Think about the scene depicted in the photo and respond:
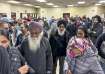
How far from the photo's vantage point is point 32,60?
359cm

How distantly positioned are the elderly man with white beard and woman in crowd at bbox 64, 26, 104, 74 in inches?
14.1

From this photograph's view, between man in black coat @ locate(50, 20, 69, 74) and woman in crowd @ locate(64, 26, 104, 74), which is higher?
woman in crowd @ locate(64, 26, 104, 74)

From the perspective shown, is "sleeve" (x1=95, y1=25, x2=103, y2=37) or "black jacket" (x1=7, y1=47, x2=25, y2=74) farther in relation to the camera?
"sleeve" (x1=95, y1=25, x2=103, y2=37)

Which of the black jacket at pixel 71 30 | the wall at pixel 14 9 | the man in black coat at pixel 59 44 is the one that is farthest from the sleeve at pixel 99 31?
the wall at pixel 14 9

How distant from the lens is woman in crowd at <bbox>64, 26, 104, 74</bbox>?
339cm

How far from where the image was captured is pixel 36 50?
3.61 meters

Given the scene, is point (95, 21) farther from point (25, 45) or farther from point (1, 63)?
point (1, 63)

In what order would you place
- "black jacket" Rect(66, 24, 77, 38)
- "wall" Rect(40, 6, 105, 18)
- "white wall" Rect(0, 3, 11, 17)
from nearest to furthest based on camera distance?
"black jacket" Rect(66, 24, 77, 38)
"white wall" Rect(0, 3, 11, 17)
"wall" Rect(40, 6, 105, 18)

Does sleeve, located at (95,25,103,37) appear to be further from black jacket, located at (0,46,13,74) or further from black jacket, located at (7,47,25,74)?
black jacket, located at (0,46,13,74)

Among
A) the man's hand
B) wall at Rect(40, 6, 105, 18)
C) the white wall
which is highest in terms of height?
the man's hand

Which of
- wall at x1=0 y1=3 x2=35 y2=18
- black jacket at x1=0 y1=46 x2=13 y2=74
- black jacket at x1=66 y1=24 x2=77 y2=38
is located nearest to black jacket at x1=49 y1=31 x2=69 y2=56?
black jacket at x1=66 y1=24 x2=77 y2=38

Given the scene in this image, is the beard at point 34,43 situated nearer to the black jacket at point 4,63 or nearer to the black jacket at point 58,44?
the black jacket at point 4,63

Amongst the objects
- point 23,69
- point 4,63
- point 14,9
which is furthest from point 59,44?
point 14,9

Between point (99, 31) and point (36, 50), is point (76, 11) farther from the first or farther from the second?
point (36, 50)
